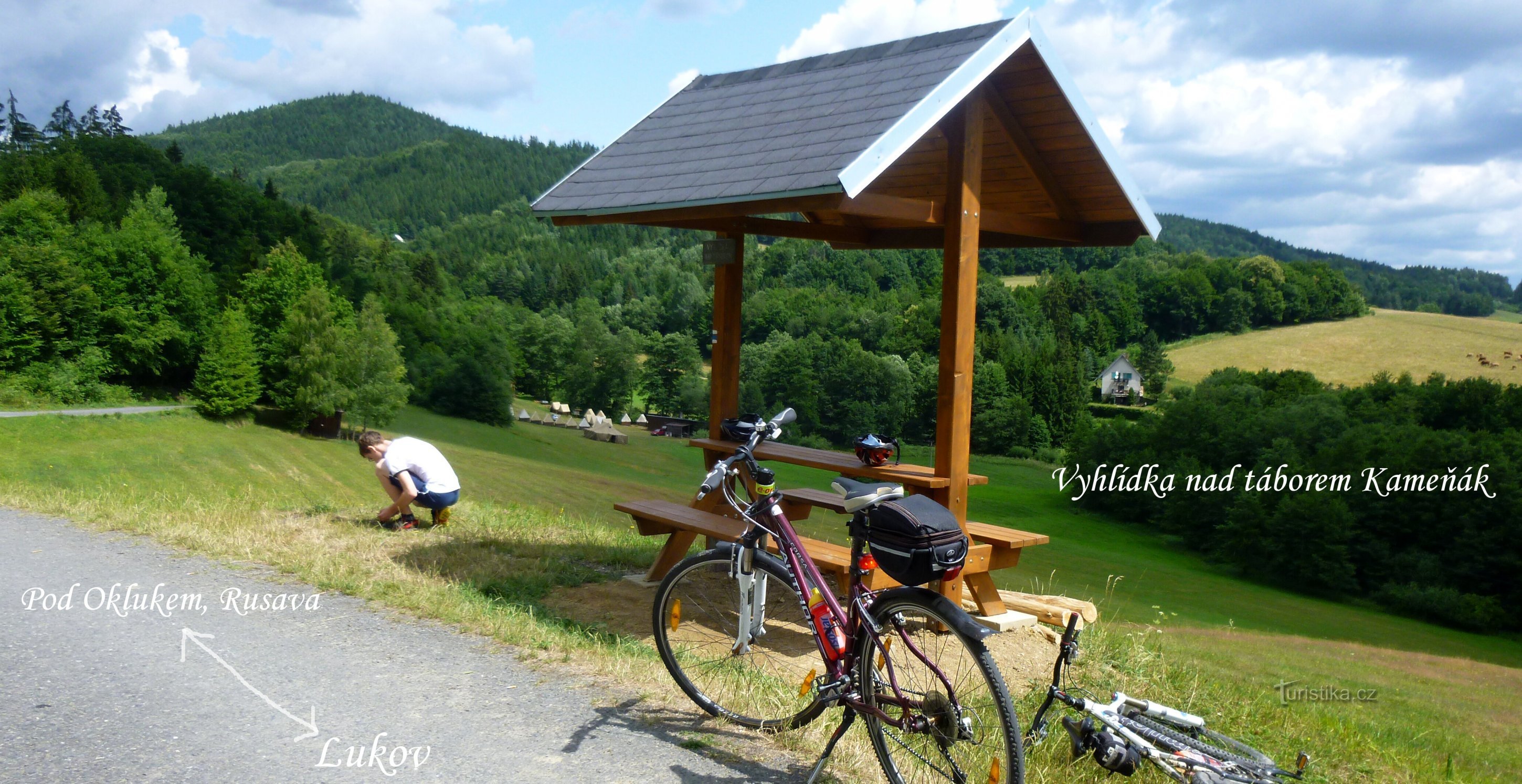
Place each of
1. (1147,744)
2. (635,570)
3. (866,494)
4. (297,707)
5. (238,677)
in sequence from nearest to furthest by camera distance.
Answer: (1147,744) < (866,494) < (297,707) < (238,677) < (635,570)

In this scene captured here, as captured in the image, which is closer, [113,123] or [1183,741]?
[1183,741]

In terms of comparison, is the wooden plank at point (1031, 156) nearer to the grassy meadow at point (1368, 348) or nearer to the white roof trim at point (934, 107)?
the white roof trim at point (934, 107)

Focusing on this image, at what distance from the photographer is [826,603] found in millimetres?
3727

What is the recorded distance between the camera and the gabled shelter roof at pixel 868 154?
18.7 ft

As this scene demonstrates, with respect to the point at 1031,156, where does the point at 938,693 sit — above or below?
below

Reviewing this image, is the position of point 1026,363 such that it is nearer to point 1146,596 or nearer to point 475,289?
point 1146,596

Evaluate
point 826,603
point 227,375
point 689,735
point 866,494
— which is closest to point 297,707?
point 689,735

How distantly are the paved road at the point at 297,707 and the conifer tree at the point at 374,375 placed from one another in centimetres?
5695

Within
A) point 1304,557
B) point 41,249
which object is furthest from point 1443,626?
point 41,249

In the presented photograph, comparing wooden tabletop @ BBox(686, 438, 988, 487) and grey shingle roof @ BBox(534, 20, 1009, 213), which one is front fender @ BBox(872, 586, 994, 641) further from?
grey shingle roof @ BBox(534, 20, 1009, 213)

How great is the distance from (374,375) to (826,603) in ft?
204

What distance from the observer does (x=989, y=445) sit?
250ft

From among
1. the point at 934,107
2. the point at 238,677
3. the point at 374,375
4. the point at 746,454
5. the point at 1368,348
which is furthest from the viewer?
the point at 1368,348

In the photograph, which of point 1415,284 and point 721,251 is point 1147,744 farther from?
point 1415,284
